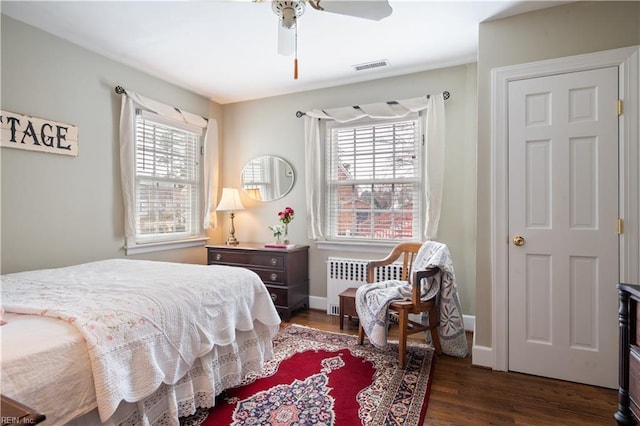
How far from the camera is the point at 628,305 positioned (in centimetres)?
138

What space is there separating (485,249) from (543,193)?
0.56m

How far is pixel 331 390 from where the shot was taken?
212 cm

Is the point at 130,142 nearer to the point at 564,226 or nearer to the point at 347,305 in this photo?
the point at 347,305

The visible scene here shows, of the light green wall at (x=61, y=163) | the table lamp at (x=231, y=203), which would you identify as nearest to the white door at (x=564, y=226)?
the table lamp at (x=231, y=203)

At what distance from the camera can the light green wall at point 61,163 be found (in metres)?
2.43

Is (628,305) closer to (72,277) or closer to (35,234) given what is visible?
(72,277)

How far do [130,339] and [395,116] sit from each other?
118 inches

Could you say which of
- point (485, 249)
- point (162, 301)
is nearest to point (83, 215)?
point (162, 301)

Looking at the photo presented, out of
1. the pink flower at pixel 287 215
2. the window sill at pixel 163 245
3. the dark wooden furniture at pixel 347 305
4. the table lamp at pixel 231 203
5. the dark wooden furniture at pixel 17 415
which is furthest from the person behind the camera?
the table lamp at pixel 231 203

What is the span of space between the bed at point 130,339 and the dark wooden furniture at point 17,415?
0.38m

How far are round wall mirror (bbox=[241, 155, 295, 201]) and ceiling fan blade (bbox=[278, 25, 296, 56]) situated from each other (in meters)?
1.91

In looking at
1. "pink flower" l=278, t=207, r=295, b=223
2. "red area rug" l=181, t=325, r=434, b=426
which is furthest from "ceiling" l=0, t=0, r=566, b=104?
"red area rug" l=181, t=325, r=434, b=426

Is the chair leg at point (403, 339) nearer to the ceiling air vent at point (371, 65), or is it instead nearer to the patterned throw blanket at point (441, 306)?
the patterned throw blanket at point (441, 306)

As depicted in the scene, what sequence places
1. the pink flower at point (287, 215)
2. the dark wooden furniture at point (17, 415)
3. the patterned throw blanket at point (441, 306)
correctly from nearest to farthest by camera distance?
the dark wooden furniture at point (17, 415)
the patterned throw blanket at point (441, 306)
the pink flower at point (287, 215)
